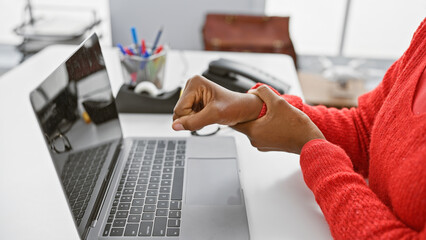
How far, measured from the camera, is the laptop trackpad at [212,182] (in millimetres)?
602

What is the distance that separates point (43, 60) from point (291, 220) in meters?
0.94

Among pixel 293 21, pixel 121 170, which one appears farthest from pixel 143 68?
pixel 293 21

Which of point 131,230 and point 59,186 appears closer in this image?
point 131,230

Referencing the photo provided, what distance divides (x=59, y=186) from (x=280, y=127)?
0.40m

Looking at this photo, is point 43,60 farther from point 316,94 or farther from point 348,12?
point 348,12

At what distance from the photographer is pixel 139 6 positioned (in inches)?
83.0

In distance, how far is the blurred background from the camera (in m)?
2.10

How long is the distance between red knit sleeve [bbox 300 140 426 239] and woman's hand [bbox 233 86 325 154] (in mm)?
37

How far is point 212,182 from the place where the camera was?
0.65 m

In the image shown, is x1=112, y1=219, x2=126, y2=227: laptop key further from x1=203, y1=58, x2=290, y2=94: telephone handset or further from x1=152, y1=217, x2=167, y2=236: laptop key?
x1=203, y1=58, x2=290, y2=94: telephone handset

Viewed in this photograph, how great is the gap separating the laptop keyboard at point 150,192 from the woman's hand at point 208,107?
11cm

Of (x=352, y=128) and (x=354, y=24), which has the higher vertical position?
(x=352, y=128)

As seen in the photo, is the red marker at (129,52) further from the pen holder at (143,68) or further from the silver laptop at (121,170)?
the silver laptop at (121,170)

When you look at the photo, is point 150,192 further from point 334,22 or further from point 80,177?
point 334,22
